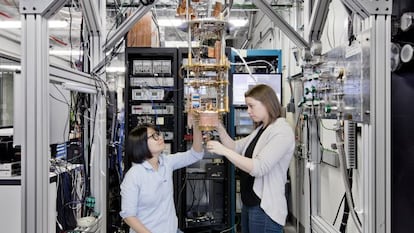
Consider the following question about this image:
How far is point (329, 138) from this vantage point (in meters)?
3.18

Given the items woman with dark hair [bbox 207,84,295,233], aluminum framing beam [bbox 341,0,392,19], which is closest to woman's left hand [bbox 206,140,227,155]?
woman with dark hair [bbox 207,84,295,233]

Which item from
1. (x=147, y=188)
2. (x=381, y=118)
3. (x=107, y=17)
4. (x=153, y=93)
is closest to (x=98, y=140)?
(x=147, y=188)

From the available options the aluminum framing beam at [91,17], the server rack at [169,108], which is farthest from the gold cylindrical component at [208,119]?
the server rack at [169,108]

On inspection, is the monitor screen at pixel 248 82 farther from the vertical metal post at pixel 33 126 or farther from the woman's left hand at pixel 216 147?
the vertical metal post at pixel 33 126

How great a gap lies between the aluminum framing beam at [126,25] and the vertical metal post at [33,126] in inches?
37.9

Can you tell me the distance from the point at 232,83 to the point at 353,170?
1.66 m

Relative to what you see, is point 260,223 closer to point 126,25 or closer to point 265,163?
point 265,163

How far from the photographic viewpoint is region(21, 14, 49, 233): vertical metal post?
1489mm

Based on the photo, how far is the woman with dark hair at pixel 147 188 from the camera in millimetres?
1952

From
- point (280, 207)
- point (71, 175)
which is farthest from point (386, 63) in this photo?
point (71, 175)

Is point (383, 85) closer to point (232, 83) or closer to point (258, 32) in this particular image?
point (232, 83)

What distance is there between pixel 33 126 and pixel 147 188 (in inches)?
29.1

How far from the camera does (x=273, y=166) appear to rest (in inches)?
80.5

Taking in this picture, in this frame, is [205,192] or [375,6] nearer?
[375,6]
